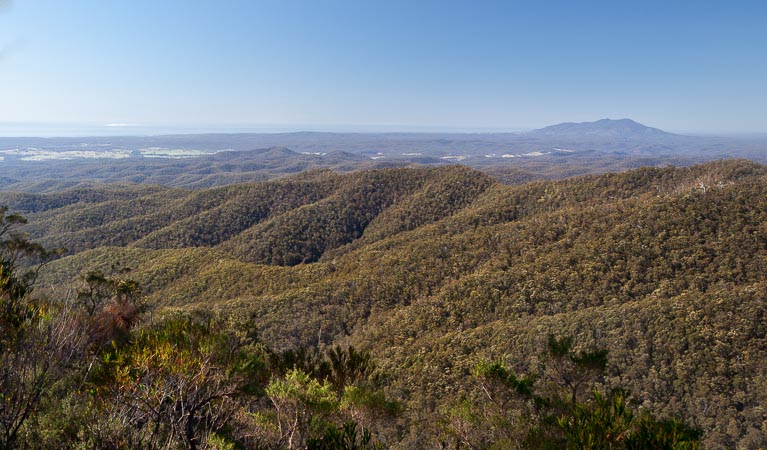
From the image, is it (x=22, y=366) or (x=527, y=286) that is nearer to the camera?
(x=22, y=366)

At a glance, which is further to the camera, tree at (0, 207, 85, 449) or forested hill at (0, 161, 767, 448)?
forested hill at (0, 161, 767, 448)

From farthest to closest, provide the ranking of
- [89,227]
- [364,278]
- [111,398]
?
[89,227] < [364,278] < [111,398]

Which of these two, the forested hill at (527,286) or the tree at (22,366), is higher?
the tree at (22,366)

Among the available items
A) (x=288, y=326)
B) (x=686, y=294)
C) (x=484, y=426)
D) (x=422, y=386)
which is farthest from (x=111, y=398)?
(x=686, y=294)

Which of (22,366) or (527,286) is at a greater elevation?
(22,366)

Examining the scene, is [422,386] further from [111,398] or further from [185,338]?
[111,398]

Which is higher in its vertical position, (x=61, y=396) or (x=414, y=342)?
(x=61, y=396)

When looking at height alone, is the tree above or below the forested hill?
above

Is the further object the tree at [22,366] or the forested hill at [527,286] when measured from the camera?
the forested hill at [527,286]
